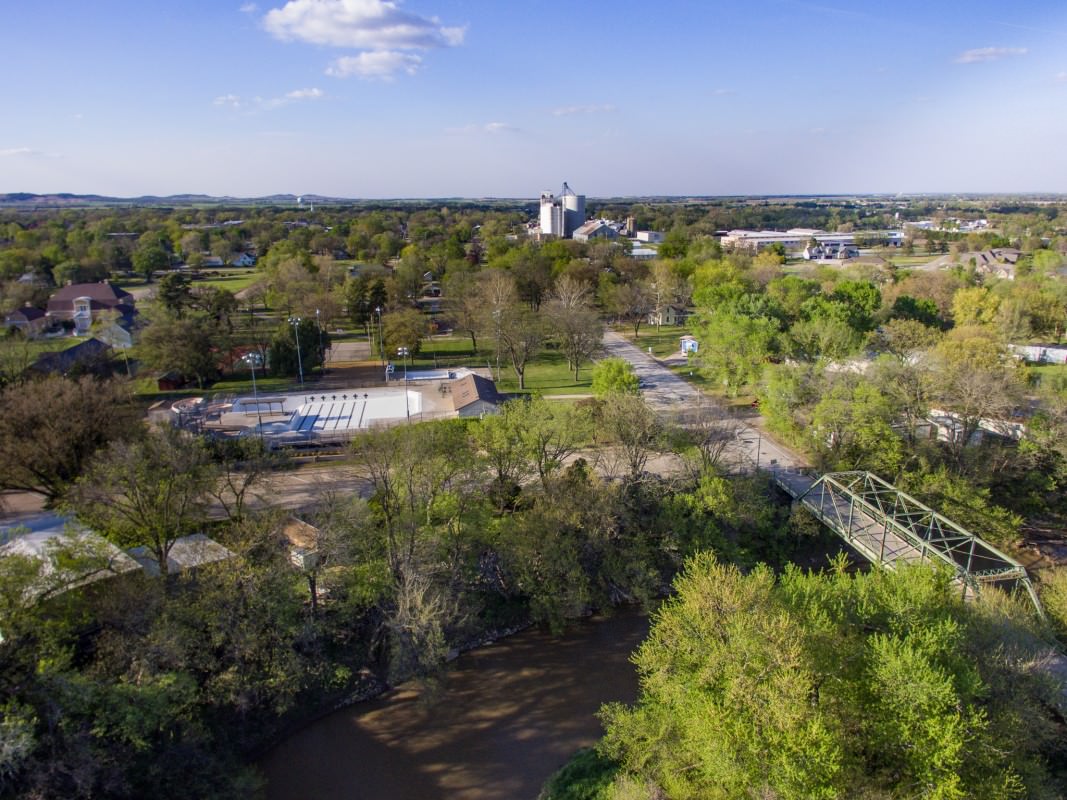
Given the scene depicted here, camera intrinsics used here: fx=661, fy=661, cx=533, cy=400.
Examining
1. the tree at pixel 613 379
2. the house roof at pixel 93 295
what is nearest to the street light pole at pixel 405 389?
the tree at pixel 613 379

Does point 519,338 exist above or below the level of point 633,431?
above

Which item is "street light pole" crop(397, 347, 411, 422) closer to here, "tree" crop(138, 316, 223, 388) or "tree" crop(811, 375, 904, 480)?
"tree" crop(138, 316, 223, 388)

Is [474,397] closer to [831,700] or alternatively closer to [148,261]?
[831,700]

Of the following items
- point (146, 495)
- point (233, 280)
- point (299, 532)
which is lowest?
point (299, 532)

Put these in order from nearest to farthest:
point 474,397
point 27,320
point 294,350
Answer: point 474,397
point 294,350
point 27,320

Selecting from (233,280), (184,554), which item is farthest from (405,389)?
(233,280)

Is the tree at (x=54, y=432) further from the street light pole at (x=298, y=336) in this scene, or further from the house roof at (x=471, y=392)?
the street light pole at (x=298, y=336)

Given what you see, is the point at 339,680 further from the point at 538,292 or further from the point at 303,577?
the point at 538,292
